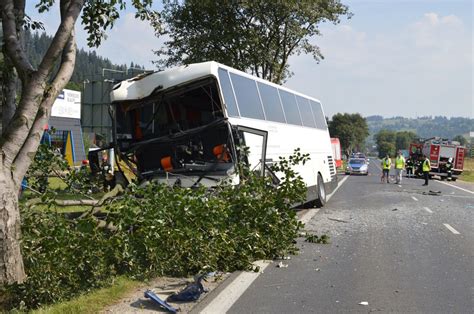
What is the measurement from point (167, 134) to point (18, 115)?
509cm

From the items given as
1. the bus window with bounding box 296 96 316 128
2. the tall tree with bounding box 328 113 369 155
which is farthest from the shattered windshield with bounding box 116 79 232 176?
the tall tree with bounding box 328 113 369 155

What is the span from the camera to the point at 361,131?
129 meters

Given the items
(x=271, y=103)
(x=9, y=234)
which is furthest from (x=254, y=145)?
(x=9, y=234)

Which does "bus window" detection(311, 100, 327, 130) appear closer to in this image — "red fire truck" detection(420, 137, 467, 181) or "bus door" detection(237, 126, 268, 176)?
"bus door" detection(237, 126, 268, 176)

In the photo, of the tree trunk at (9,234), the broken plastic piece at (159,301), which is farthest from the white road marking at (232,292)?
the tree trunk at (9,234)

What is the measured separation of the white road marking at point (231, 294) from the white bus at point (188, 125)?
8.03ft

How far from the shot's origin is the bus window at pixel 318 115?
18.6m

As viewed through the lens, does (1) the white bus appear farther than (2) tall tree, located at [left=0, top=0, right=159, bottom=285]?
Yes

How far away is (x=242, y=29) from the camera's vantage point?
25.0 m

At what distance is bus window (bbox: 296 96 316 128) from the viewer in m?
16.8

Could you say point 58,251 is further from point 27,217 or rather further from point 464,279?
point 464,279

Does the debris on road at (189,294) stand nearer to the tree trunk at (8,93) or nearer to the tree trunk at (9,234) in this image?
the tree trunk at (9,234)

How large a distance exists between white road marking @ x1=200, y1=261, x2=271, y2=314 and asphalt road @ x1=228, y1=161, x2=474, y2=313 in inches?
3.2

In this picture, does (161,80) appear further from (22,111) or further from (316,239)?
(22,111)
